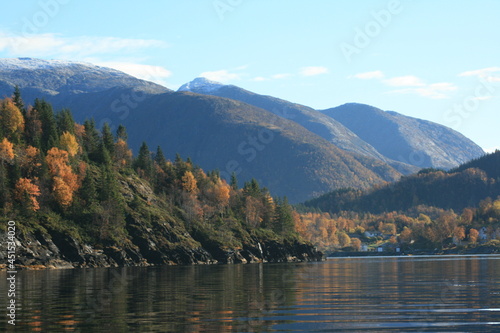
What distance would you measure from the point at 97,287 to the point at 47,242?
75.0 m

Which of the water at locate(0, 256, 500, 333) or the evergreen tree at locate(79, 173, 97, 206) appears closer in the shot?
the water at locate(0, 256, 500, 333)

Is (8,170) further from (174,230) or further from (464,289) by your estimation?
(464,289)

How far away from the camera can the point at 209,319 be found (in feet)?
139

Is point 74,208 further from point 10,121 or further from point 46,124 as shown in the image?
point 46,124

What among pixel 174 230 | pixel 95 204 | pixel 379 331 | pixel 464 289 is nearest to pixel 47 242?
pixel 95 204

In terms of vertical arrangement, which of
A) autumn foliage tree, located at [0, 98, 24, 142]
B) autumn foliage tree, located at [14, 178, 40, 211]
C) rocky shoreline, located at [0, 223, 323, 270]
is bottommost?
rocky shoreline, located at [0, 223, 323, 270]

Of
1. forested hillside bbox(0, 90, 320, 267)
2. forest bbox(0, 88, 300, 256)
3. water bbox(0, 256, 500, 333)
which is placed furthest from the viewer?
forest bbox(0, 88, 300, 256)

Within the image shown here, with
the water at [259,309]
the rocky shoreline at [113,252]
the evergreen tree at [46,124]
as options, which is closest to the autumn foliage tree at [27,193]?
the rocky shoreline at [113,252]

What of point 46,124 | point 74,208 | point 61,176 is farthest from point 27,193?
point 46,124

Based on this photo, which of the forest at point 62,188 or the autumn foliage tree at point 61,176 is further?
the autumn foliage tree at point 61,176

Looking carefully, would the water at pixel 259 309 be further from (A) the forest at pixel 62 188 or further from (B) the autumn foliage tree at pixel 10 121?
(B) the autumn foliage tree at pixel 10 121

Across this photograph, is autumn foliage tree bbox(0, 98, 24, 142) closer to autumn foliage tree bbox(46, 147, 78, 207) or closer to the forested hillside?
the forested hillside

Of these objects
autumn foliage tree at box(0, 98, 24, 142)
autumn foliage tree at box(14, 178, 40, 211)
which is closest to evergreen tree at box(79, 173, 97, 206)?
autumn foliage tree at box(14, 178, 40, 211)

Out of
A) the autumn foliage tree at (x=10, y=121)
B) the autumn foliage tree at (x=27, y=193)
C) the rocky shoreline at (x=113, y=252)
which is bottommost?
the rocky shoreline at (x=113, y=252)
